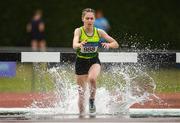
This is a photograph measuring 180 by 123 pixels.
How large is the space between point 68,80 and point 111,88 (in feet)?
2.57

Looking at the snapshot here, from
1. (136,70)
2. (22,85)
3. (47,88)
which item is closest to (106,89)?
(136,70)

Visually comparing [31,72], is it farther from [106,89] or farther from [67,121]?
[67,121]

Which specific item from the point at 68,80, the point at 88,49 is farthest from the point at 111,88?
the point at 88,49

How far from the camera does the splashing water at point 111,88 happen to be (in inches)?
531

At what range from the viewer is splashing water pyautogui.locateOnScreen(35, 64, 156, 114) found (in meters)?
13.5

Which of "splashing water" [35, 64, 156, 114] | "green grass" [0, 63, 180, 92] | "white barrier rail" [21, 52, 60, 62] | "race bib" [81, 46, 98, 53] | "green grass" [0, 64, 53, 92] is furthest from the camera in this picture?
"green grass" [0, 64, 53, 92]

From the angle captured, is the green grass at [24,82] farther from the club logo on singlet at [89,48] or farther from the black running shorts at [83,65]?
the club logo on singlet at [89,48]

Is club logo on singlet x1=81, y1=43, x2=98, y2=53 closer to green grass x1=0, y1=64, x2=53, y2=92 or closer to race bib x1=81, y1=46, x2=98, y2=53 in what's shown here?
race bib x1=81, y1=46, x2=98, y2=53

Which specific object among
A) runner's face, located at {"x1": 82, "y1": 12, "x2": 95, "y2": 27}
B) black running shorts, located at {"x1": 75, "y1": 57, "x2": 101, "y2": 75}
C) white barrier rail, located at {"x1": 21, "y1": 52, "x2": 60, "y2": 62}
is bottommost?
black running shorts, located at {"x1": 75, "y1": 57, "x2": 101, "y2": 75}

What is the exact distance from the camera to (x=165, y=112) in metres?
13.2

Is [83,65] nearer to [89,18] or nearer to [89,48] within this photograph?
[89,48]

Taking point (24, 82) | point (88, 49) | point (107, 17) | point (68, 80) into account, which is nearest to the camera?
point (88, 49)

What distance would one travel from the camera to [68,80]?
14406mm

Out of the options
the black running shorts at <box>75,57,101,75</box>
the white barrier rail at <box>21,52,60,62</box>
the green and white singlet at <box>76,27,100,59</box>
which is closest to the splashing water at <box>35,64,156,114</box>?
the white barrier rail at <box>21,52,60,62</box>
